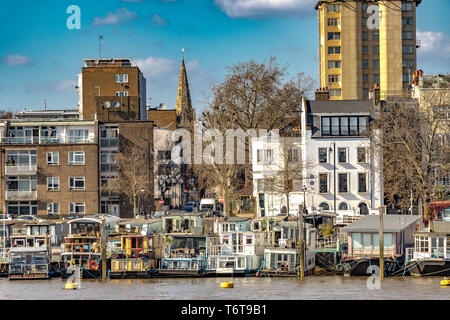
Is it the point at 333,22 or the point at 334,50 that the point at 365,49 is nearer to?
the point at 334,50

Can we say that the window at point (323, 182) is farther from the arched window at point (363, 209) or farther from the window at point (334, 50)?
the window at point (334, 50)

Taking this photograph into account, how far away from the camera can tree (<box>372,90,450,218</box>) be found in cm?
7831

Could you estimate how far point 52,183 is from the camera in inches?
3812

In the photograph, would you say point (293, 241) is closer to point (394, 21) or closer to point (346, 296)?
point (346, 296)

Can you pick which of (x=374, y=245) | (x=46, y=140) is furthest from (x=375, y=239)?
(x=46, y=140)

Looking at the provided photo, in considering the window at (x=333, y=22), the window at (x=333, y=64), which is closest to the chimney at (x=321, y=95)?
the window at (x=333, y=64)

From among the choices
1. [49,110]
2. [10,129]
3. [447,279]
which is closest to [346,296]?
[447,279]

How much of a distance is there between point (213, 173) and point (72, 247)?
82.9ft

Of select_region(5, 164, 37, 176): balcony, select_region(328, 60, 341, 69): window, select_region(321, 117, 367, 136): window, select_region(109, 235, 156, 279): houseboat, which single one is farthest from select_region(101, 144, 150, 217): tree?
select_region(328, 60, 341, 69): window

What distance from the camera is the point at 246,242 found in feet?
222

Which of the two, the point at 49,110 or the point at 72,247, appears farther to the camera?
the point at 49,110

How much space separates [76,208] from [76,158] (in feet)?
18.4
